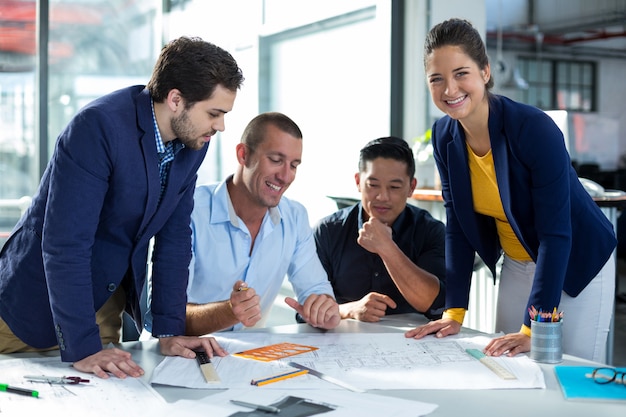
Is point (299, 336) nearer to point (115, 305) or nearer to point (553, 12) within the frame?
point (115, 305)

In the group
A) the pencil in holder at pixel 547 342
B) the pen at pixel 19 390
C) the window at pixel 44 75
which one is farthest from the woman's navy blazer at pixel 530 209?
the window at pixel 44 75

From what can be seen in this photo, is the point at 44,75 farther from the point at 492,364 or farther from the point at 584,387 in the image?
the point at 584,387

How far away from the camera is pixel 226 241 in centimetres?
218

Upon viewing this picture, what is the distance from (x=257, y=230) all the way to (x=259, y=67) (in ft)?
8.19

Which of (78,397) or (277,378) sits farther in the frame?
(277,378)

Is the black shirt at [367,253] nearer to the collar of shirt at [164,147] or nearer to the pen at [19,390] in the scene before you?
the collar of shirt at [164,147]

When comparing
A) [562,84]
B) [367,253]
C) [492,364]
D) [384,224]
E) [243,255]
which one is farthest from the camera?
[562,84]

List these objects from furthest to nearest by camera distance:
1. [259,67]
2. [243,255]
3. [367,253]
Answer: [259,67] < [367,253] < [243,255]

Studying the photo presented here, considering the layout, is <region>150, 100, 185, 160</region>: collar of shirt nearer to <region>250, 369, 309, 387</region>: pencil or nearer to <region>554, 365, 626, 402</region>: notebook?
<region>250, 369, 309, 387</region>: pencil

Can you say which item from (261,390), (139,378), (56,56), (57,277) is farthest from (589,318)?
(56,56)

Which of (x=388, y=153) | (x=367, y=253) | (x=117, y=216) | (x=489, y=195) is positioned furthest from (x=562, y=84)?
(x=117, y=216)

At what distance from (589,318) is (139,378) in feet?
3.81

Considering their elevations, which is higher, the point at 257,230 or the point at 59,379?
the point at 257,230

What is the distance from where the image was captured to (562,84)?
12781 millimetres
